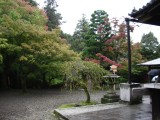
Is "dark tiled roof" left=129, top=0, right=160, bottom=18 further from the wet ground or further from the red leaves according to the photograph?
the red leaves

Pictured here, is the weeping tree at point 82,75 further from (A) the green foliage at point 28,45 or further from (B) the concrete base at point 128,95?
(A) the green foliage at point 28,45

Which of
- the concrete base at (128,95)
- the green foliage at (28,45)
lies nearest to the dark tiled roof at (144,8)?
the concrete base at (128,95)

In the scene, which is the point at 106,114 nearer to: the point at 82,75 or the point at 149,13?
the point at 82,75

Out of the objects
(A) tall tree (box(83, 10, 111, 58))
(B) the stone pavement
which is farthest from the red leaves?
(B) the stone pavement

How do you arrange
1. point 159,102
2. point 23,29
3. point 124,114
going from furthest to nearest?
point 23,29
point 124,114
point 159,102

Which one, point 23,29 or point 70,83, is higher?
point 23,29

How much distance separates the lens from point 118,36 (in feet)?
70.3

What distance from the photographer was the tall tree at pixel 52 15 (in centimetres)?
2953

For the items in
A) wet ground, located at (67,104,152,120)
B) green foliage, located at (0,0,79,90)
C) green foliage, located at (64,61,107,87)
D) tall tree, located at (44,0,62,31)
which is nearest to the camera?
wet ground, located at (67,104,152,120)

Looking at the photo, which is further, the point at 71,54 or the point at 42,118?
the point at 71,54

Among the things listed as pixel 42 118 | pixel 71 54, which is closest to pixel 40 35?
pixel 71 54

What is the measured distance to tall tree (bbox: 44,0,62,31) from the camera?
2953 centimetres

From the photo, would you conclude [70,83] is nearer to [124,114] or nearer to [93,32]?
[124,114]

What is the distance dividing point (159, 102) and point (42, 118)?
5.51 metres
